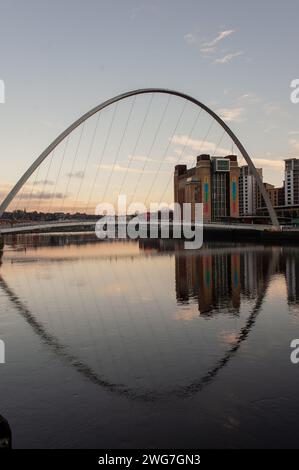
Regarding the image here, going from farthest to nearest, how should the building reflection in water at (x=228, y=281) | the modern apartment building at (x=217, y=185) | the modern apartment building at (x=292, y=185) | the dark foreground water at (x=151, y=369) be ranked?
the modern apartment building at (x=292, y=185)
the modern apartment building at (x=217, y=185)
the building reflection in water at (x=228, y=281)
the dark foreground water at (x=151, y=369)

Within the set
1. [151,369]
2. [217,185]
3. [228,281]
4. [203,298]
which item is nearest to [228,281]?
[228,281]

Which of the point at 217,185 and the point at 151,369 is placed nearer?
the point at 151,369

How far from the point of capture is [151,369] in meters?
13.7

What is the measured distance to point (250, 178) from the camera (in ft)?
654

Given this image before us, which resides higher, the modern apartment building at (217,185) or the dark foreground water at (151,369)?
the modern apartment building at (217,185)

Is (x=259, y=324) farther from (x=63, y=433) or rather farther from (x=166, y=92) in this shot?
(x=166, y=92)

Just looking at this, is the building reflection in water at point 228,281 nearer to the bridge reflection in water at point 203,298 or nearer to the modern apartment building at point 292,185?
the bridge reflection in water at point 203,298

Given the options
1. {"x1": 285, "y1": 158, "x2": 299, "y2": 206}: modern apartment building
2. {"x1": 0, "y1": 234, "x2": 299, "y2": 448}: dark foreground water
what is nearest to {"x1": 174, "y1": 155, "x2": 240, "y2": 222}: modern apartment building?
{"x1": 285, "y1": 158, "x2": 299, "y2": 206}: modern apartment building

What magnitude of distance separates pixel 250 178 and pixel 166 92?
146 metres

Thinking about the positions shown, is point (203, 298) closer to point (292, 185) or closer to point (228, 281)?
point (228, 281)

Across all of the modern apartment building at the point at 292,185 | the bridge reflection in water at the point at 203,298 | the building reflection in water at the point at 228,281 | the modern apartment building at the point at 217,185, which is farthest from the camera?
the modern apartment building at the point at 292,185

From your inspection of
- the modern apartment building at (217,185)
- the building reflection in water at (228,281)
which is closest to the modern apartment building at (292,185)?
the modern apartment building at (217,185)

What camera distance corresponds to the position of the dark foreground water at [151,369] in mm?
9578
